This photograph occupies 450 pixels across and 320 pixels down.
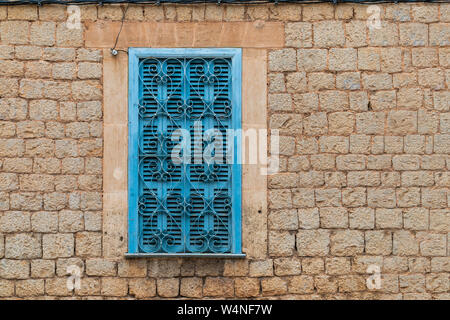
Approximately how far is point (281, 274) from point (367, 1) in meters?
2.74

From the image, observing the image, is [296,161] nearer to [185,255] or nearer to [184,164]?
[184,164]

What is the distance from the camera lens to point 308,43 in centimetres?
652

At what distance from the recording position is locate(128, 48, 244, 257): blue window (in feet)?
21.1

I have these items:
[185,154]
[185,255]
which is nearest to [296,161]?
[185,154]

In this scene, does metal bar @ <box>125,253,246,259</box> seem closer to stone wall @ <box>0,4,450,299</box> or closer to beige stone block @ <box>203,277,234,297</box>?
stone wall @ <box>0,4,450,299</box>

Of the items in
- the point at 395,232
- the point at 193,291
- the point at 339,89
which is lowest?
the point at 193,291

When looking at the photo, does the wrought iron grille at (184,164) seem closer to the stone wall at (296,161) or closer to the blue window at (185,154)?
the blue window at (185,154)

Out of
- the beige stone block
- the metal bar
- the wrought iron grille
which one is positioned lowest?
the beige stone block

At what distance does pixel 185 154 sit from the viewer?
253 inches

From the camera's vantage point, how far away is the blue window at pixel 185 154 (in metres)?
6.43

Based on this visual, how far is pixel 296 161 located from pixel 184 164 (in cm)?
107

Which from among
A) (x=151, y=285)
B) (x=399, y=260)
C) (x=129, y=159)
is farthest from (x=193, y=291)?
(x=399, y=260)

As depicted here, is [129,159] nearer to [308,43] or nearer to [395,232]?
[308,43]

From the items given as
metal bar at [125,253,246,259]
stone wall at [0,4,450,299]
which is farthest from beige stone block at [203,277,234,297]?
metal bar at [125,253,246,259]
